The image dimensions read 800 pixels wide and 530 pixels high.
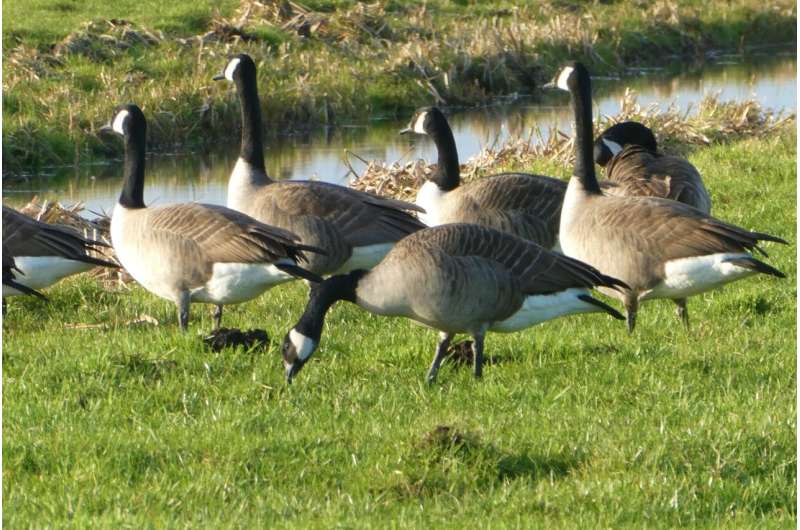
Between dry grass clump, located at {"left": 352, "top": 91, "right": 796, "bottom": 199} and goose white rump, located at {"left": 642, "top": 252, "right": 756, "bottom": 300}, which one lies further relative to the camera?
dry grass clump, located at {"left": 352, "top": 91, "right": 796, "bottom": 199}

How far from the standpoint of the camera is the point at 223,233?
9594 millimetres

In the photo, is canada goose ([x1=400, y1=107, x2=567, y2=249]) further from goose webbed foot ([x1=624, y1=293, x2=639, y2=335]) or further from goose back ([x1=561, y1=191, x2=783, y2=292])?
goose webbed foot ([x1=624, y1=293, x2=639, y2=335])

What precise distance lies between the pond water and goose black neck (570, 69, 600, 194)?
7252mm

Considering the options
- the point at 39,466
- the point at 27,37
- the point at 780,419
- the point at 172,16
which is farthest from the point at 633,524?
the point at 172,16

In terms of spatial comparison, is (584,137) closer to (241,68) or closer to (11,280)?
(241,68)

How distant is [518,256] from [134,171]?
401 cm

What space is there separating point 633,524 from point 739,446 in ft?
3.44

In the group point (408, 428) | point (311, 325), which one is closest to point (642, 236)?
point (311, 325)

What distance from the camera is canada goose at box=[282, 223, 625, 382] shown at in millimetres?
7957

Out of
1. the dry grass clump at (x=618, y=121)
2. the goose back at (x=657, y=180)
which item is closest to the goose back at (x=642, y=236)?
the goose back at (x=657, y=180)

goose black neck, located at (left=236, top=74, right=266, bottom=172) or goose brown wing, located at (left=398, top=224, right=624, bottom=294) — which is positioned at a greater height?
goose black neck, located at (left=236, top=74, right=266, bottom=172)

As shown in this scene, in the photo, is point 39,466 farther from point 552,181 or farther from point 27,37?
point 27,37

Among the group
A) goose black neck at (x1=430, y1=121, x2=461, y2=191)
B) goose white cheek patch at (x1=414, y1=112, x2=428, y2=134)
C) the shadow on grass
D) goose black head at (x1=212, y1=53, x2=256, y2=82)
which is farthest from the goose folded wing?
goose black head at (x1=212, y1=53, x2=256, y2=82)

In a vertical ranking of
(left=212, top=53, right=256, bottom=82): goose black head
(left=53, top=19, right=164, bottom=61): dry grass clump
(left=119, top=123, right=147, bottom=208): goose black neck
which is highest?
(left=53, top=19, right=164, bottom=61): dry grass clump
